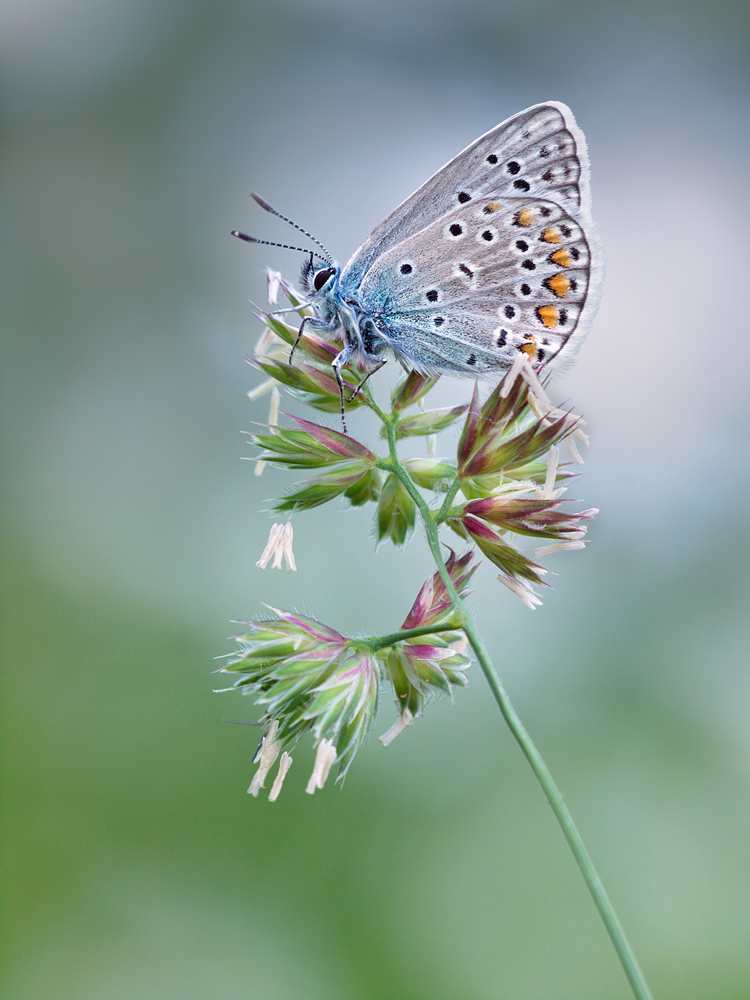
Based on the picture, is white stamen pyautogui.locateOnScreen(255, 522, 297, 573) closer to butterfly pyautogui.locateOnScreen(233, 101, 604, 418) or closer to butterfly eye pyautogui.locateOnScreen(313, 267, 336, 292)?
butterfly pyautogui.locateOnScreen(233, 101, 604, 418)

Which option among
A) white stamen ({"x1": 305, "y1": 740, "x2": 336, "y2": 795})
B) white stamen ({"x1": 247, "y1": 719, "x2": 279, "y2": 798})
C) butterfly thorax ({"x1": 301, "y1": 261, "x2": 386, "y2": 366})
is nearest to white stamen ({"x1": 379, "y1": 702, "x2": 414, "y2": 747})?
white stamen ({"x1": 305, "y1": 740, "x2": 336, "y2": 795})

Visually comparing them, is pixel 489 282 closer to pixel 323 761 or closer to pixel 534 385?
pixel 534 385

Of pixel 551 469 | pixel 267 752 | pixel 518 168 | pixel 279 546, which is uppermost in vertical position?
pixel 518 168

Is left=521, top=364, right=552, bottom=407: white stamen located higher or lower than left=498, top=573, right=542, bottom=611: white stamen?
higher

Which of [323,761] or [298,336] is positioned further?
[298,336]

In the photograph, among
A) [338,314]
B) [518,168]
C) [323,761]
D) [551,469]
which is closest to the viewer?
[323,761]

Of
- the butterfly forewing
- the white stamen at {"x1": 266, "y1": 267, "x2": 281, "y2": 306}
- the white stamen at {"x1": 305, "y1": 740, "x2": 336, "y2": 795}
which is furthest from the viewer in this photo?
the white stamen at {"x1": 266, "y1": 267, "x2": 281, "y2": 306}

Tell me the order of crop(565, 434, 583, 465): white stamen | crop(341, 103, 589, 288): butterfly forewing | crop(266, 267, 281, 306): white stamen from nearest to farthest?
crop(565, 434, 583, 465): white stamen
crop(341, 103, 589, 288): butterfly forewing
crop(266, 267, 281, 306): white stamen

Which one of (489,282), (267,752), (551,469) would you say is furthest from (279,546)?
(489,282)
